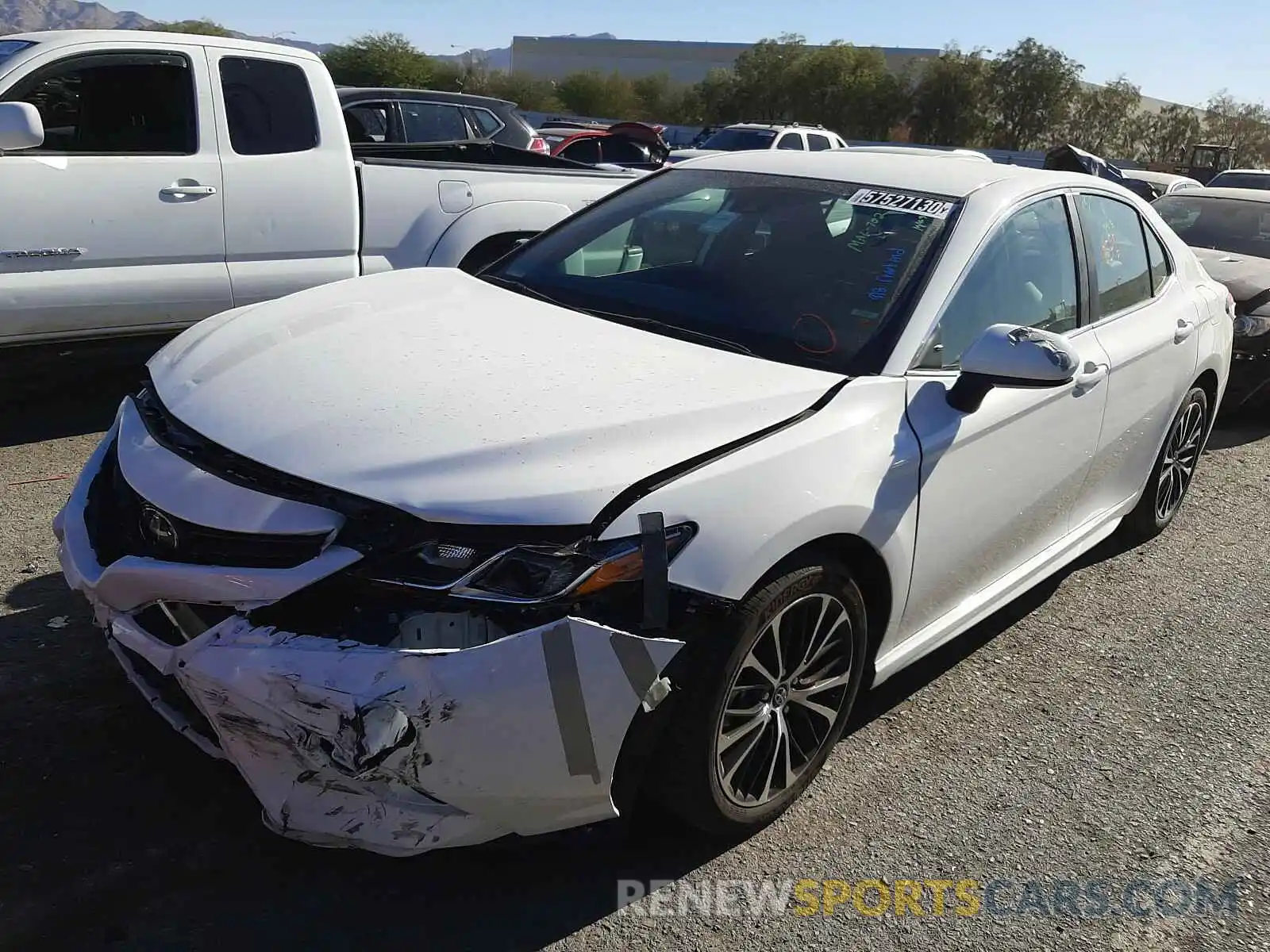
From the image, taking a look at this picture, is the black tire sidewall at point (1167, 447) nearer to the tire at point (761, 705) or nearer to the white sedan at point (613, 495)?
the white sedan at point (613, 495)

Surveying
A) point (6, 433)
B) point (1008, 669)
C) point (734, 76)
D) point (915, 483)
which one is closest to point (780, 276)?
point (915, 483)

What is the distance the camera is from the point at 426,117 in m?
10.6

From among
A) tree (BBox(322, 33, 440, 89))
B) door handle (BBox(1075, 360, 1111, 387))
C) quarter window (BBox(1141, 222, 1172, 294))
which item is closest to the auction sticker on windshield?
door handle (BBox(1075, 360, 1111, 387))

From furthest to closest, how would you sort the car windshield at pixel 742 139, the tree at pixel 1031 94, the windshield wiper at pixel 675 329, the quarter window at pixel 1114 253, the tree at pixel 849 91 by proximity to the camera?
the tree at pixel 849 91, the tree at pixel 1031 94, the car windshield at pixel 742 139, the quarter window at pixel 1114 253, the windshield wiper at pixel 675 329

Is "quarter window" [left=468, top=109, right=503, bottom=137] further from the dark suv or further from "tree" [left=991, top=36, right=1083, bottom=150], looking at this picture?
"tree" [left=991, top=36, right=1083, bottom=150]

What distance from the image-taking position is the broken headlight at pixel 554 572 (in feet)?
7.43

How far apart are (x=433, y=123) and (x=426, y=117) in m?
0.08

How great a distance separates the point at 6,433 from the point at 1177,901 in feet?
17.9

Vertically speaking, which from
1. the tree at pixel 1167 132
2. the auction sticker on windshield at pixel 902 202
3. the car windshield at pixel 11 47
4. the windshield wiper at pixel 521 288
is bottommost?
the tree at pixel 1167 132

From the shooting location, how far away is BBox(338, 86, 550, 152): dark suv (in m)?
9.98

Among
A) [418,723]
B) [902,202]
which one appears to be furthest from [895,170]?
[418,723]

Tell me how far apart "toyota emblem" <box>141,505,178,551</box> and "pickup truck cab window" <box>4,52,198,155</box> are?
3.49 meters

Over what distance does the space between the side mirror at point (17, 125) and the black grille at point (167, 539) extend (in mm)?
2697

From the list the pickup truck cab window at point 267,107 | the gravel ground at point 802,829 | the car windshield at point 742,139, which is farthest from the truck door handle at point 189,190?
the car windshield at point 742,139
